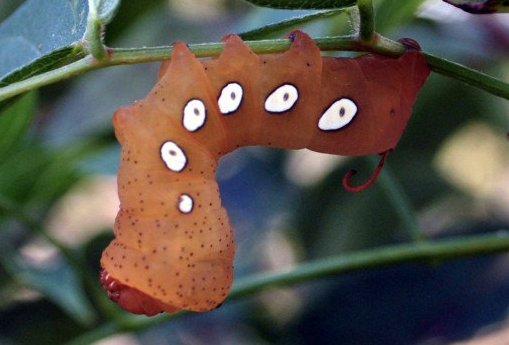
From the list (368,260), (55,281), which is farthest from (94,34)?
(55,281)

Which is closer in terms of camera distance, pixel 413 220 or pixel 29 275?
pixel 413 220

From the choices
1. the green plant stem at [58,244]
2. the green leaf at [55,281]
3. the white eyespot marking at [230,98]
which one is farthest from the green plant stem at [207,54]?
the green leaf at [55,281]

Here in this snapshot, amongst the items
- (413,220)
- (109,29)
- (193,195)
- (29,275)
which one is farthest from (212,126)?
(109,29)

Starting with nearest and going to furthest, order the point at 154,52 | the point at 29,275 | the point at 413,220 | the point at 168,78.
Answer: the point at 154,52 → the point at 168,78 → the point at 413,220 → the point at 29,275

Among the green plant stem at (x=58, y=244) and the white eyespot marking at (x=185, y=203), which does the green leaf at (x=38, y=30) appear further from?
the green plant stem at (x=58, y=244)

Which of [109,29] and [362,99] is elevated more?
[362,99]

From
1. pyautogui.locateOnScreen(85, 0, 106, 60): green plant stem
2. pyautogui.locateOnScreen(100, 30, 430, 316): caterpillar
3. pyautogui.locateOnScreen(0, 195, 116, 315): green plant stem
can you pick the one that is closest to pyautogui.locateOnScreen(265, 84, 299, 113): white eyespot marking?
pyautogui.locateOnScreen(100, 30, 430, 316): caterpillar

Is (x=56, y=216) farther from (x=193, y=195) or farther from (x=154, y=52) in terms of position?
(x=154, y=52)

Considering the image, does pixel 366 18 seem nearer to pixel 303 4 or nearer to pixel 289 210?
pixel 303 4
